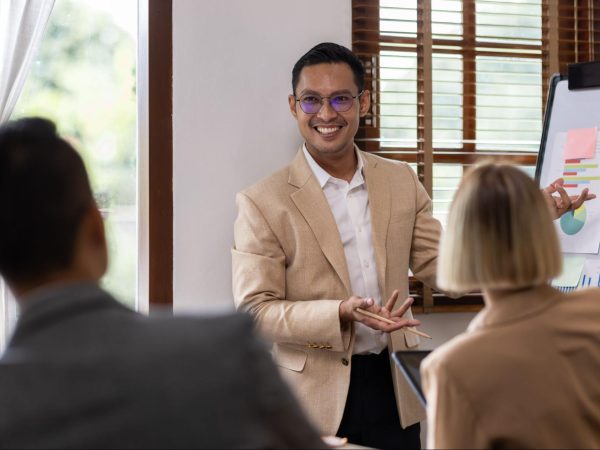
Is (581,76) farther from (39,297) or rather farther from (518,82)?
(39,297)

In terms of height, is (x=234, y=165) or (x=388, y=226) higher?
(x=234, y=165)

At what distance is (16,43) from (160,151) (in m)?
0.61

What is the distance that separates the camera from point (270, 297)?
8.10ft

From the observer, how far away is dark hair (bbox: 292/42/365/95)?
103 inches

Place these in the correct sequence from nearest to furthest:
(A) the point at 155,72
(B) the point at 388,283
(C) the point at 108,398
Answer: (C) the point at 108,398 → (B) the point at 388,283 → (A) the point at 155,72

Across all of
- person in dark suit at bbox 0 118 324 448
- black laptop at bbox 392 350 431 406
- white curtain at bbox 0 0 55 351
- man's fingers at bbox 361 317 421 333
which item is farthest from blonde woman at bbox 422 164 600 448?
white curtain at bbox 0 0 55 351

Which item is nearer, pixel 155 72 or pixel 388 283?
pixel 388 283

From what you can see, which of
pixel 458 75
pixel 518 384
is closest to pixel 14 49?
pixel 458 75

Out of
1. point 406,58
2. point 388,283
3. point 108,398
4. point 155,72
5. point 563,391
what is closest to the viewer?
point 108,398

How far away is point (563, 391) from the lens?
4.05ft

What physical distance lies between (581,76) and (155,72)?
148cm

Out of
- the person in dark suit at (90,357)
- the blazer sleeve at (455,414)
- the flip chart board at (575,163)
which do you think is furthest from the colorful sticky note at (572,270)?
the person in dark suit at (90,357)

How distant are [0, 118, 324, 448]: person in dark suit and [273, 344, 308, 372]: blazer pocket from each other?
56.4 inches

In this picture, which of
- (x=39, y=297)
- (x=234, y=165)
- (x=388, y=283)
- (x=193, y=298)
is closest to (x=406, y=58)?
(x=234, y=165)
